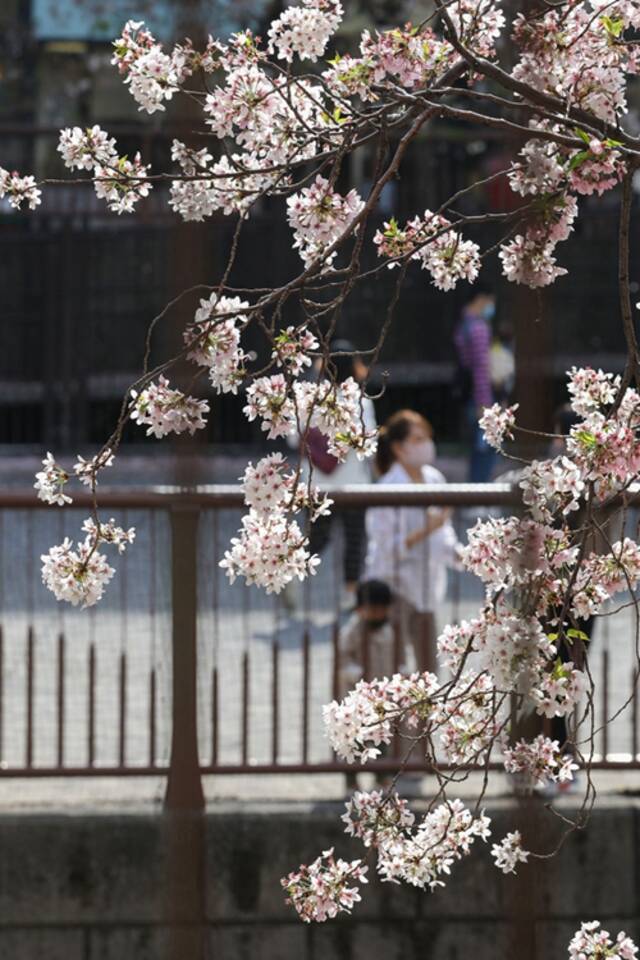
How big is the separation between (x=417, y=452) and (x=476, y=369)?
6561mm

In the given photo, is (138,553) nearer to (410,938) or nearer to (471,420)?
(410,938)

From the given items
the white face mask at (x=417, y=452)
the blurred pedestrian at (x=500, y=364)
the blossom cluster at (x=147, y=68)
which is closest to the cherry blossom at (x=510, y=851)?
the blossom cluster at (x=147, y=68)

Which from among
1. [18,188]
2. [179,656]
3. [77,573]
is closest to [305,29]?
[18,188]

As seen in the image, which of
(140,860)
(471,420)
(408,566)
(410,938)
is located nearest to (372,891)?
(410,938)

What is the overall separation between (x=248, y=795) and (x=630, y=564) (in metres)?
2.88

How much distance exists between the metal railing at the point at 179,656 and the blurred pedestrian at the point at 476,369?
506cm

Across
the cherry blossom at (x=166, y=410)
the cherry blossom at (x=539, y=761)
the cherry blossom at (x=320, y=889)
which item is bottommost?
the cherry blossom at (x=320, y=889)

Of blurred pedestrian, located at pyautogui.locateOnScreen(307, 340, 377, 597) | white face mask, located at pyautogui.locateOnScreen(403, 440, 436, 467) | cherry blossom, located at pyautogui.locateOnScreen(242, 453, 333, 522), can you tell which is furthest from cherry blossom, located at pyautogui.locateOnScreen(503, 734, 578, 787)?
white face mask, located at pyautogui.locateOnScreen(403, 440, 436, 467)

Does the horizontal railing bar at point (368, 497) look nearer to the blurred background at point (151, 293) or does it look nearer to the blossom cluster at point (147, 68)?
the blossom cluster at point (147, 68)

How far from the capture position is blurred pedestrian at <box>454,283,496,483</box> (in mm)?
13391

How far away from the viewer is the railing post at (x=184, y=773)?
3.80m

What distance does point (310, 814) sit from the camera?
589 cm

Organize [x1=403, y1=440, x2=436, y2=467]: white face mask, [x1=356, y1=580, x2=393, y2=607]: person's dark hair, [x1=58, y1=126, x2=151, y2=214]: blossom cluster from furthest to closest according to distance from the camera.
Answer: [x1=403, y1=440, x2=436, y2=467]: white face mask < [x1=356, y1=580, x2=393, y2=607]: person's dark hair < [x1=58, y1=126, x2=151, y2=214]: blossom cluster

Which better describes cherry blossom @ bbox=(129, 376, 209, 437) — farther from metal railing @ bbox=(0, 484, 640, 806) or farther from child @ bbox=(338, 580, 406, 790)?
child @ bbox=(338, 580, 406, 790)
